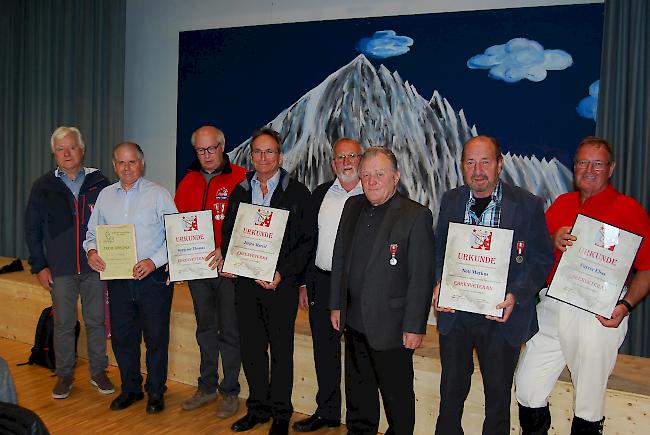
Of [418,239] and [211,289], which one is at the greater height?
[418,239]

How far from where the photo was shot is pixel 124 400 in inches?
145

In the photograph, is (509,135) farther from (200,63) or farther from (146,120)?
(146,120)

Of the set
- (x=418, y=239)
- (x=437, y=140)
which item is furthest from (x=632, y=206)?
(x=437, y=140)

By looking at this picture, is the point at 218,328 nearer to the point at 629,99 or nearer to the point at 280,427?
the point at 280,427

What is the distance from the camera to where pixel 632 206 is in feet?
8.33

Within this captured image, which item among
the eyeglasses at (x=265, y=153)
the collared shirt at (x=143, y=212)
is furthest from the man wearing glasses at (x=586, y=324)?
the collared shirt at (x=143, y=212)

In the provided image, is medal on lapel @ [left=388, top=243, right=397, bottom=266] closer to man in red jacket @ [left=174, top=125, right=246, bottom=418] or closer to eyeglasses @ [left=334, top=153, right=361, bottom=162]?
eyeglasses @ [left=334, top=153, right=361, bottom=162]

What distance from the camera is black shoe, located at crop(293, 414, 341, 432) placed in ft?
11.0

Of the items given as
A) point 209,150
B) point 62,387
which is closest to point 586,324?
point 209,150

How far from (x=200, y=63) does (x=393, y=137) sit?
6.62 feet

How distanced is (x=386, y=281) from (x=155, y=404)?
73.3 inches

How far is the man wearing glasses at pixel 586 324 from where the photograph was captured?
2523 millimetres

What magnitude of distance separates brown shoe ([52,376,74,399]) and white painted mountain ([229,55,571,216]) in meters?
2.28

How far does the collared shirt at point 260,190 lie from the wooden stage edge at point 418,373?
3.16 ft
